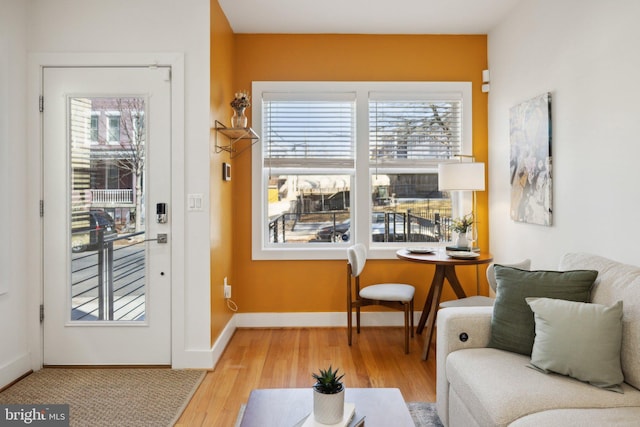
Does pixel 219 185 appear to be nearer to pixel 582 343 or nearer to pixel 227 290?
pixel 227 290

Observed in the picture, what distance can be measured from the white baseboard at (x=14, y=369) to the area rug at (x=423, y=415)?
63.7 inches

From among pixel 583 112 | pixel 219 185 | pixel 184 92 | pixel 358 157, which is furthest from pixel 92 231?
pixel 583 112

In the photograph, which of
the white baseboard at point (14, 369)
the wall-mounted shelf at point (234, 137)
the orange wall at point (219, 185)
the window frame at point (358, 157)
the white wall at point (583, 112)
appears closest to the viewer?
the white wall at point (583, 112)

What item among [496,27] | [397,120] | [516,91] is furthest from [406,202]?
[496,27]

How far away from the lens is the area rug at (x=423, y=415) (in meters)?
2.18

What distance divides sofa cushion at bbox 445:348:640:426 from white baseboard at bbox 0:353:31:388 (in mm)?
2821

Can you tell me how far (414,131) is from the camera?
3920 millimetres

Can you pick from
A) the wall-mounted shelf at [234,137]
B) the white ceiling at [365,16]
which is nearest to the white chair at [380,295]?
the wall-mounted shelf at [234,137]

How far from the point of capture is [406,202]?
156 inches

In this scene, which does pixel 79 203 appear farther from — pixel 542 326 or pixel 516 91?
pixel 516 91

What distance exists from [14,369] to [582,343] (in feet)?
11.1

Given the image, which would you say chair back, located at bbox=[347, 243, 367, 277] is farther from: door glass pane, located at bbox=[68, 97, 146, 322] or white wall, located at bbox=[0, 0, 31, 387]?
white wall, located at bbox=[0, 0, 31, 387]

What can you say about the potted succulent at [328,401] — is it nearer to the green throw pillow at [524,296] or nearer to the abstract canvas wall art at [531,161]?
the green throw pillow at [524,296]

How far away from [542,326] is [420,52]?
2.90 metres
